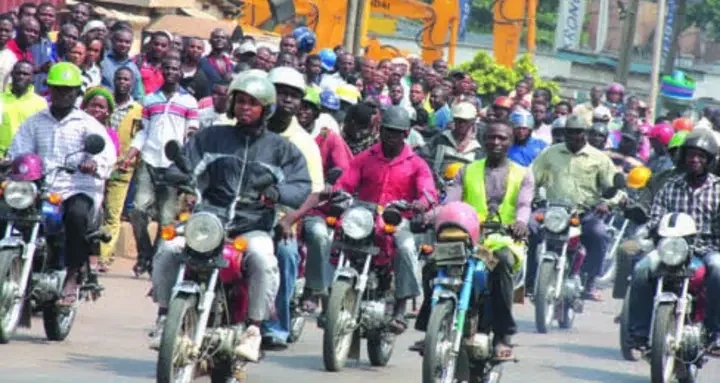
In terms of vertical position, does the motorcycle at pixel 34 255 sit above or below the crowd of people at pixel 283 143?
below

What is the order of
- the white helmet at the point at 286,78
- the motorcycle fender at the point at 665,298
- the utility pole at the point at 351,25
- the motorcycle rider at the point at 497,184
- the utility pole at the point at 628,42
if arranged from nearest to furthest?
the white helmet at the point at 286,78 → the motorcycle fender at the point at 665,298 → the motorcycle rider at the point at 497,184 → the utility pole at the point at 351,25 → the utility pole at the point at 628,42

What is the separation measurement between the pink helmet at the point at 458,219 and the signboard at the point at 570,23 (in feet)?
170

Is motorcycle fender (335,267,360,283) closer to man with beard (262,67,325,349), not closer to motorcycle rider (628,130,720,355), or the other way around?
man with beard (262,67,325,349)

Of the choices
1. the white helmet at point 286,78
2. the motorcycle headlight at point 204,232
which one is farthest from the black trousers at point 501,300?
the motorcycle headlight at point 204,232

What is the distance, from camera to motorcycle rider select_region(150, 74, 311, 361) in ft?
37.3

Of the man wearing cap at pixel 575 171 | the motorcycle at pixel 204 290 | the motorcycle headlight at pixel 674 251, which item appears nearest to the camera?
the motorcycle at pixel 204 290

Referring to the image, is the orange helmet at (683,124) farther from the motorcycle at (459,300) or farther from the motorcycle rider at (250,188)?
the motorcycle rider at (250,188)

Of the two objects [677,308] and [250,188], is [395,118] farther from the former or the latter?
[250,188]

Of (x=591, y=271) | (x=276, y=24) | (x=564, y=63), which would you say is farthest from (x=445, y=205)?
(x=564, y=63)

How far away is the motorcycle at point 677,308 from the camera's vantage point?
44.0 ft

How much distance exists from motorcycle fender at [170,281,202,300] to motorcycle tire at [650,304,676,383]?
358cm

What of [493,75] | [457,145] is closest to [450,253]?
[457,145]

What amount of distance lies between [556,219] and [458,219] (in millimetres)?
6065

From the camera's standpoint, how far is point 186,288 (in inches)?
427
